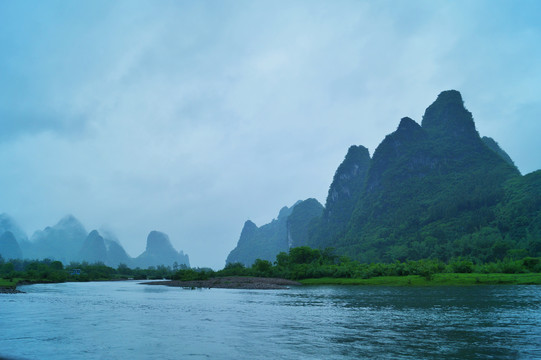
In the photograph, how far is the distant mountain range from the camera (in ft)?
243

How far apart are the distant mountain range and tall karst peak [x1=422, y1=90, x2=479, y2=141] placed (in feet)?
1.09

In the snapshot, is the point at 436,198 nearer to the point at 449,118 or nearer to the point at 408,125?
the point at 408,125

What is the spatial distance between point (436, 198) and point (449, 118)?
38262mm

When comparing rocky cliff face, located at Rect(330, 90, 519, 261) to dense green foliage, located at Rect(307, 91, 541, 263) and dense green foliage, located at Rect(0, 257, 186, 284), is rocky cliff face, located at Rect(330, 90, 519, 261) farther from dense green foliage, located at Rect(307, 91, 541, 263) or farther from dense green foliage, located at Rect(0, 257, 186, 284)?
dense green foliage, located at Rect(0, 257, 186, 284)

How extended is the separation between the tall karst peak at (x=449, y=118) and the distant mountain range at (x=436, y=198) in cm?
33

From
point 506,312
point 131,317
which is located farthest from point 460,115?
point 131,317

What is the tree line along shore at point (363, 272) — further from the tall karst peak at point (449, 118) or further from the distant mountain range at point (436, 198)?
the tall karst peak at point (449, 118)

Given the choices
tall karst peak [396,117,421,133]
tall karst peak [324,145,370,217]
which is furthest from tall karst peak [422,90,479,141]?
tall karst peak [324,145,370,217]

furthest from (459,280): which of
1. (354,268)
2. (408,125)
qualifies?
(408,125)

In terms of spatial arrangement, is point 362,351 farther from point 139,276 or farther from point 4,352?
point 139,276

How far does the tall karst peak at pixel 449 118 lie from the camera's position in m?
123

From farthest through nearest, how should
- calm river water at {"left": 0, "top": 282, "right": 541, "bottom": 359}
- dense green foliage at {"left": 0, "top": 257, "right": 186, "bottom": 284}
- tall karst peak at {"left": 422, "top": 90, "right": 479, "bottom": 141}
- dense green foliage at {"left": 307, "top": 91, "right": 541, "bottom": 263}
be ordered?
1. tall karst peak at {"left": 422, "top": 90, "right": 479, "bottom": 141}
2. dense green foliage at {"left": 0, "top": 257, "right": 186, "bottom": 284}
3. dense green foliage at {"left": 307, "top": 91, "right": 541, "bottom": 263}
4. calm river water at {"left": 0, "top": 282, "right": 541, "bottom": 359}

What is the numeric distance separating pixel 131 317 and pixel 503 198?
307 feet

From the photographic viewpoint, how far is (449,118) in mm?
128625
